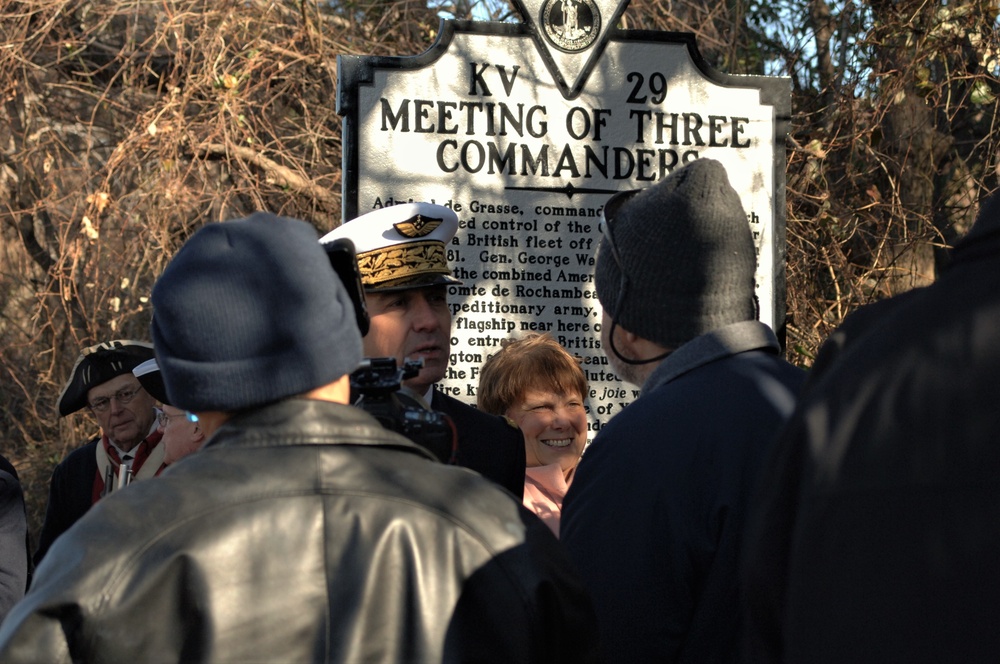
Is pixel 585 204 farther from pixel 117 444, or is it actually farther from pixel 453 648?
pixel 453 648

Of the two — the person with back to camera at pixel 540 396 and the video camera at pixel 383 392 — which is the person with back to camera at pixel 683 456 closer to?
the video camera at pixel 383 392

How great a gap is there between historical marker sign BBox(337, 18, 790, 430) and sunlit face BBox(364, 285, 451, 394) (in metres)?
0.98

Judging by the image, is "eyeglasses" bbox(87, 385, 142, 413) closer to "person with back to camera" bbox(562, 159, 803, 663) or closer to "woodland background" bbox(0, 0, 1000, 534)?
"woodland background" bbox(0, 0, 1000, 534)

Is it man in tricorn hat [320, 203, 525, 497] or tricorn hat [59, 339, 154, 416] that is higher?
man in tricorn hat [320, 203, 525, 497]

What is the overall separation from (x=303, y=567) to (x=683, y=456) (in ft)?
2.38

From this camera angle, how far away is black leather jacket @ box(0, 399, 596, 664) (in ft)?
5.59

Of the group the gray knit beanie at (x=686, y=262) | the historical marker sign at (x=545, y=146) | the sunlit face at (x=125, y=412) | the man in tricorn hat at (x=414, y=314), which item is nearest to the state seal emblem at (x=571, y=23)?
the historical marker sign at (x=545, y=146)

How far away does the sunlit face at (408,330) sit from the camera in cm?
373

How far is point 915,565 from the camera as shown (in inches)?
46.7

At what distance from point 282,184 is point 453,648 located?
17.9 feet

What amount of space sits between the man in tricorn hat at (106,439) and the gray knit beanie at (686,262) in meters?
3.01

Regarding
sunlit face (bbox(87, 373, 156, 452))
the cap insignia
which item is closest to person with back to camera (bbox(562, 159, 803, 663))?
the cap insignia

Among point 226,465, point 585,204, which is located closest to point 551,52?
point 585,204

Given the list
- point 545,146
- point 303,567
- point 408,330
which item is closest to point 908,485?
point 303,567
